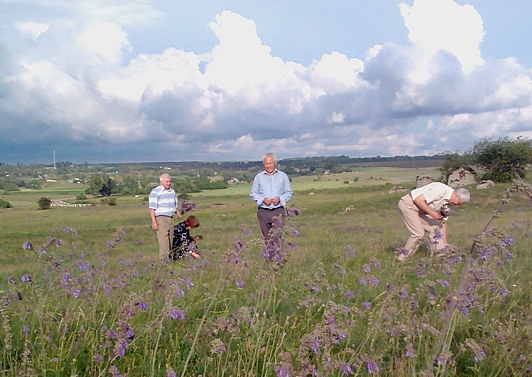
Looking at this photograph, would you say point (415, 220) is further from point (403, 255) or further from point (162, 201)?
point (162, 201)

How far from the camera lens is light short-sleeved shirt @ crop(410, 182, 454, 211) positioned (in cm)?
876

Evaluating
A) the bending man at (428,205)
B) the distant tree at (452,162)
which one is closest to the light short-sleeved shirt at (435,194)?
the bending man at (428,205)

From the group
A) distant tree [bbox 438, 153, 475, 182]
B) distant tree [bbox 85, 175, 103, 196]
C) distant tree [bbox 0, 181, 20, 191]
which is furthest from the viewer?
distant tree [bbox 0, 181, 20, 191]

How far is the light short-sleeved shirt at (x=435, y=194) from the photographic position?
345 inches

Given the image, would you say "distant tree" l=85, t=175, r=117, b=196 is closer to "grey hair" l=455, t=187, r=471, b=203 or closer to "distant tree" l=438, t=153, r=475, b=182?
"distant tree" l=438, t=153, r=475, b=182

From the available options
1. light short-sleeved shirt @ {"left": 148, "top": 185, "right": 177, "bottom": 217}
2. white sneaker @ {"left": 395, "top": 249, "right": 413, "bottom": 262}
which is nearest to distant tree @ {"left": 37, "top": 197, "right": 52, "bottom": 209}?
light short-sleeved shirt @ {"left": 148, "top": 185, "right": 177, "bottom": 217}

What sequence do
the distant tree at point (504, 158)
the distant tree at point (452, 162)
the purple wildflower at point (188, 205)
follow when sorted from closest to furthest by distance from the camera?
the purple wildflower at point (188, 205) < the distant tree at point (504, 158) < the distant tree at point (452, 162)

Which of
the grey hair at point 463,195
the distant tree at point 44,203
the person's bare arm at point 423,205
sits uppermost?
the grey hair at point 463,195

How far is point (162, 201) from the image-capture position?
11016 millimetres

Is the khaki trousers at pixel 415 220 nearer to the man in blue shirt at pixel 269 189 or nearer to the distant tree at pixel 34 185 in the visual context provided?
the man in blue shirt at pixel 269 189

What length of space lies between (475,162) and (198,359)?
55.6 meters

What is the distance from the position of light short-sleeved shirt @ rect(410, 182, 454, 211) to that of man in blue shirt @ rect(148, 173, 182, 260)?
530cm

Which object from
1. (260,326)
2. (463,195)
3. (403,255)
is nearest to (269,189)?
(463,195)

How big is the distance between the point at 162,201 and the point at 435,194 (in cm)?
583
